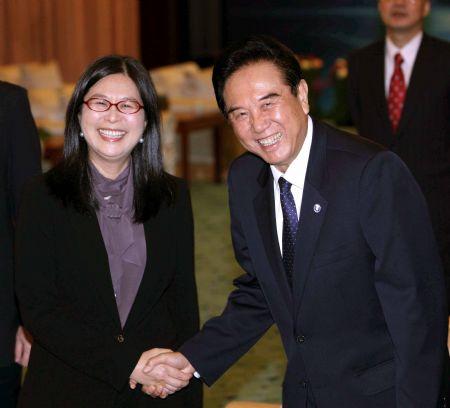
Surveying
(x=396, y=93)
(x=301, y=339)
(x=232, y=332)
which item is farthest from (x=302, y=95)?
(x=396, y=93)

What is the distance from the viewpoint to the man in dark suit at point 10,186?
3.12 metres

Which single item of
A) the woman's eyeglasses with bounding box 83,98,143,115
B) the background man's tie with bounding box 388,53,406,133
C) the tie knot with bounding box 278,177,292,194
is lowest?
the background man's tie with bounding box 388,53,406,133

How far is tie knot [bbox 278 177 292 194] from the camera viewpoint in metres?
2.54

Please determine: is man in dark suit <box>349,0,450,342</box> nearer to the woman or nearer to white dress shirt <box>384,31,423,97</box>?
white dress shirt <box>384,31,423,97</box>

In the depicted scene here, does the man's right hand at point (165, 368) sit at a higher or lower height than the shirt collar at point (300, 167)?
lower

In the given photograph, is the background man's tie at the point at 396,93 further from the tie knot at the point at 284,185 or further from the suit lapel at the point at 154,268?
the tie knot at the point at 284,185

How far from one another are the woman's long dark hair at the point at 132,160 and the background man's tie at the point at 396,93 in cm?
206

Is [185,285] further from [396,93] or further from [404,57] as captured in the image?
[404,57]

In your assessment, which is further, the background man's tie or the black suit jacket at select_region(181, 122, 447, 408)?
the background man's tie

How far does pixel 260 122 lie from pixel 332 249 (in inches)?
13.6

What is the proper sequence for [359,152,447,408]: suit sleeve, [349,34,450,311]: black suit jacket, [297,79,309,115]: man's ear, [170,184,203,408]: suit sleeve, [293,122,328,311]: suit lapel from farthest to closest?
[349,34,450,311]: black suit jacket < [170,184,203,408]: suit sleeve < [297,79,309,115]: man's ear < [293,122,328,311]: suit lapel < [359,152,447,408]: suit sleeve

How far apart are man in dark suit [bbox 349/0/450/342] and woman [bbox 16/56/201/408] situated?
6.46 ft

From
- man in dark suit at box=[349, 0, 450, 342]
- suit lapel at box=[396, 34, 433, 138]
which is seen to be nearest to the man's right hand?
man in dark suit at box=[349, 0, 450, 342]

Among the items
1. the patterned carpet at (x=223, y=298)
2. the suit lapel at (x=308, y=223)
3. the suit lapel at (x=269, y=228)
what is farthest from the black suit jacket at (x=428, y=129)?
the suit lapel at (x=308, y=223)
